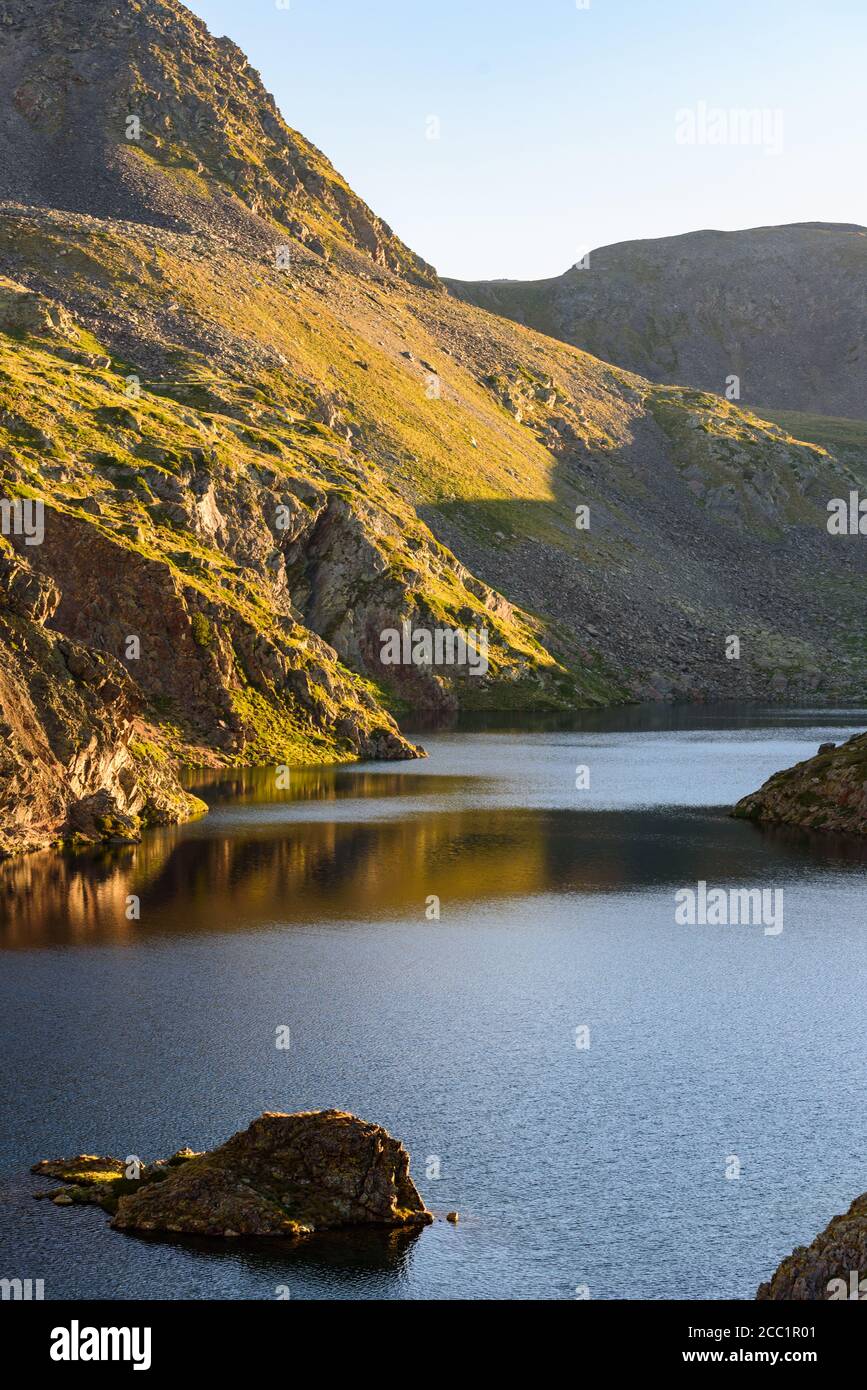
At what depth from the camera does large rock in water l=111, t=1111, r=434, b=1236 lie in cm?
2980

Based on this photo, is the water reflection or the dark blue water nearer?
the dark blue water

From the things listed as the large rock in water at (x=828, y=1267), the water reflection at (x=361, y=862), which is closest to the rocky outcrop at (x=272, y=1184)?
the large rock in water at (x=828, y=1267)

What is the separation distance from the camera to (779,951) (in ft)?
185

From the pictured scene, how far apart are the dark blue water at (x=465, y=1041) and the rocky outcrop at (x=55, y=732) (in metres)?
2.91

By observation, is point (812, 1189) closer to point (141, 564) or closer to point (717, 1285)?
point (717, 1285)

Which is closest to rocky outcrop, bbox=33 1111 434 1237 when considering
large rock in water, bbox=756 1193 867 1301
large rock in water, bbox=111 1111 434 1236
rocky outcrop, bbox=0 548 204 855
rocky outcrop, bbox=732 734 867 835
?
large rock in water, bbox=111 1111 434 1236

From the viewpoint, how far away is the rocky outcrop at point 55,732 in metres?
73.1

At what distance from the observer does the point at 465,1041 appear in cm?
4266

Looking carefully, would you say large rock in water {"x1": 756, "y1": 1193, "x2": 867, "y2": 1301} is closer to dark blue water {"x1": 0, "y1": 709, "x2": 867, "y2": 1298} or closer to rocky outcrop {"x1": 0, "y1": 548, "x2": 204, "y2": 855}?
dark blue water {"x1": 0, "y1": 709, "x2": 867, "y2": 1298}

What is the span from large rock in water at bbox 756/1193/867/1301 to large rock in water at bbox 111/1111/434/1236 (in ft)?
26.7

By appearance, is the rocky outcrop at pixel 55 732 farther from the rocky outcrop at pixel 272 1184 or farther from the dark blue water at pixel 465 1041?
the rocky outcrop at pixel 272 1184

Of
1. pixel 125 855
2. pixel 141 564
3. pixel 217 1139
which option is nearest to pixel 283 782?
pixel 141 564

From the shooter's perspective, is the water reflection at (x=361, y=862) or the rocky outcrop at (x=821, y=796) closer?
the water reflection at (x=361, y=862)

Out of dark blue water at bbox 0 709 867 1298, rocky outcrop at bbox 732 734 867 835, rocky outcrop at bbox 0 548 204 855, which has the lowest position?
dark blue water at bbox 0 709 867 1298
